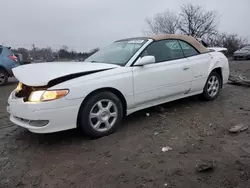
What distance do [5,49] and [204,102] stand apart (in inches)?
313

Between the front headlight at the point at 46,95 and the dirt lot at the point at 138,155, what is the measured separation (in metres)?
0.68

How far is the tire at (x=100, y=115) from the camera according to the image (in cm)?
343

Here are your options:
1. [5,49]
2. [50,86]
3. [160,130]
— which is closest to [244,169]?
[160,130]

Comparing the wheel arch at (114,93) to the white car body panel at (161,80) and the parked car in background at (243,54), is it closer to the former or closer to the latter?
the white car body panel at (161,80)

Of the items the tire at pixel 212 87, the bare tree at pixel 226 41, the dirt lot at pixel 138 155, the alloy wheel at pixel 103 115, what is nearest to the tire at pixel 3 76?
the dirt lot at pixel 138 155

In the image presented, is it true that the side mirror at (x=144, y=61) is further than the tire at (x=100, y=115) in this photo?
Yes

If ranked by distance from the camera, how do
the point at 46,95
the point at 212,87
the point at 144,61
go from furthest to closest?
the point at 212,87 < the point at 144,61 < the point at 46,95

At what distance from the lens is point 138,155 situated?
304 cm

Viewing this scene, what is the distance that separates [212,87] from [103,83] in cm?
277

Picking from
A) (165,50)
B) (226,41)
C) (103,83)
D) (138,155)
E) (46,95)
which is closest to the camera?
(138,155)

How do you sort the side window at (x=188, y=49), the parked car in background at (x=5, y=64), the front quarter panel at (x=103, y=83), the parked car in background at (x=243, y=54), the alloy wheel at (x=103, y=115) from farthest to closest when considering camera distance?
the parked car in background at (x=243, y=54) → the parked car in background at (x=5, y=64) → the side window at (x=188, y=49) → the alloy wheel at (x=103, y=115) → the front quarter panel at (x=103, y=83)

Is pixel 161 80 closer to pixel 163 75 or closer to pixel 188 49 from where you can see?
pixel 163 75

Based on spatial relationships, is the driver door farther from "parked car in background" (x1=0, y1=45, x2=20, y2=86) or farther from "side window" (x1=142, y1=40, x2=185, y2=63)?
"parked car in background" (x1=0, y1=45, x2=20, y2=86)

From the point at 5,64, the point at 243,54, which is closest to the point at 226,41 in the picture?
the point at 243,54
